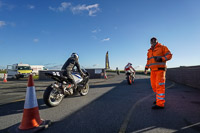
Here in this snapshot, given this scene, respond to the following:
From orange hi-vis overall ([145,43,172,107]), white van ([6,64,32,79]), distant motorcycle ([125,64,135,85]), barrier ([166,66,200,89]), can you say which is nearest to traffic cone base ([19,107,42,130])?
orange hi-vis overall ([145,43,172,107])

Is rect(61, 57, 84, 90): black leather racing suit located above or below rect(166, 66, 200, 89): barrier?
above

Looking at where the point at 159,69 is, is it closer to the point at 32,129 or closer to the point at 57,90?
the point at 57,90

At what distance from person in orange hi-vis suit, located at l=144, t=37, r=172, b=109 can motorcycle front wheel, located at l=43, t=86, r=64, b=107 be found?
10.2ft

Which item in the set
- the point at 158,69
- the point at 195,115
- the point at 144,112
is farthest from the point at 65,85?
the point at 195,115

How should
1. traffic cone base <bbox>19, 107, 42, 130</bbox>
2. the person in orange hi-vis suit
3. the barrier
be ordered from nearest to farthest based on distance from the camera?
traffic cone base <bbox>19, 107, 42, 130</bbox>
the person in orange hi-vis suit
the barrier

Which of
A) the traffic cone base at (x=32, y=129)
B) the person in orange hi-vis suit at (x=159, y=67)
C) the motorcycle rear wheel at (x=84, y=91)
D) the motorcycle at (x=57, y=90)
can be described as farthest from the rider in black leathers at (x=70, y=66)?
the person in orange hi-vis suit at (x=159, y=67)

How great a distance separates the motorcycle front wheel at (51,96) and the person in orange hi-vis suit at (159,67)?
10.2ft

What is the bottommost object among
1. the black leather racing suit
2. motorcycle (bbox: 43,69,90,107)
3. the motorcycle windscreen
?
motorcycle (bbox: 43,69,90,107)

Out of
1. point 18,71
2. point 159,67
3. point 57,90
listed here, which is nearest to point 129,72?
point 159,67

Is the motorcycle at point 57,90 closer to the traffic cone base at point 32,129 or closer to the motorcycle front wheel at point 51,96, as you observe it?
the motorcycle front wheel at point 51,96

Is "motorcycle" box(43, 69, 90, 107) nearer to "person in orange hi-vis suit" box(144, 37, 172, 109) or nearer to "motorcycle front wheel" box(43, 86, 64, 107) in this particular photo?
"motorcycle front wheel" box(43, 86, 64, 107)

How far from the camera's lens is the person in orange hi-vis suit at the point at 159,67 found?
3.59m

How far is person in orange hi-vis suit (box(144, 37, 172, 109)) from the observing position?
359cm

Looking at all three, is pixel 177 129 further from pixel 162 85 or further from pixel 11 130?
pixel 11 130
